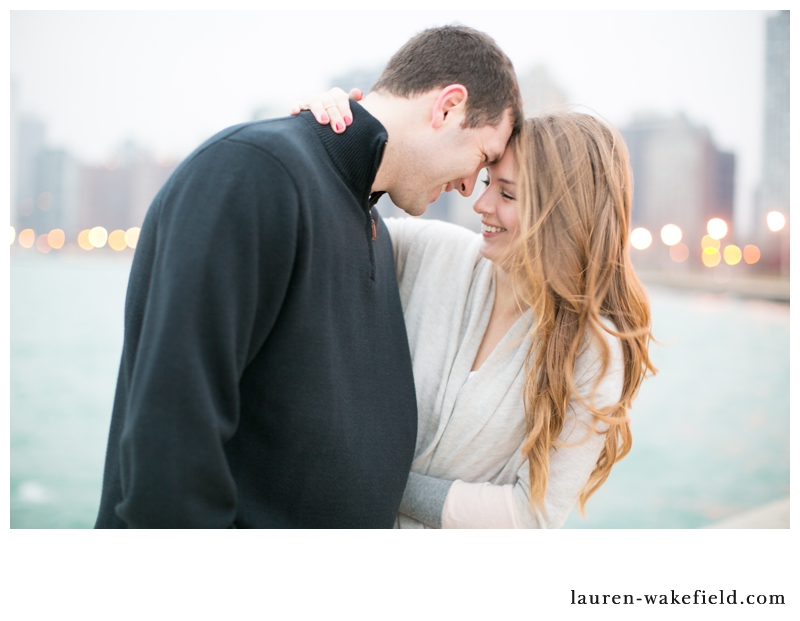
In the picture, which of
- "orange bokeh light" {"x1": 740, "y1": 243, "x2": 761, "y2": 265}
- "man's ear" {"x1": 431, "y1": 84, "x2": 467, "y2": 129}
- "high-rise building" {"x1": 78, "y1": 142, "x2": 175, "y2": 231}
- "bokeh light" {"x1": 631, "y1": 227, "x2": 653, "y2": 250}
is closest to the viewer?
"man's ear" {"x1": 431, "y1": 84, "x2": 467, "y2": 129}

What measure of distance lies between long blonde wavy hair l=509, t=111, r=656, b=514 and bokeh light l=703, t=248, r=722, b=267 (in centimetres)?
Answer: 1420

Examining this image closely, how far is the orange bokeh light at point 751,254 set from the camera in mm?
12564

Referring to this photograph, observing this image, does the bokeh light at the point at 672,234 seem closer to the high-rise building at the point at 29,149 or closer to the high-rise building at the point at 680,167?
Answer: the high-rise building at the point at 680,167

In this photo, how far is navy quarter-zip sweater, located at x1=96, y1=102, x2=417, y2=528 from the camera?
836mm

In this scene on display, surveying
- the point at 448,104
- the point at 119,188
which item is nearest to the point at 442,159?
the point at 448,104

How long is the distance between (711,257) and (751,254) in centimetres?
122

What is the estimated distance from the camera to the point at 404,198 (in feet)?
4.52

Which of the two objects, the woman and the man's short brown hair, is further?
the woman

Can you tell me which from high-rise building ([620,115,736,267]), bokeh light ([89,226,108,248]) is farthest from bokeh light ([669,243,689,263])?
bokeh light ([89,226,108,248])

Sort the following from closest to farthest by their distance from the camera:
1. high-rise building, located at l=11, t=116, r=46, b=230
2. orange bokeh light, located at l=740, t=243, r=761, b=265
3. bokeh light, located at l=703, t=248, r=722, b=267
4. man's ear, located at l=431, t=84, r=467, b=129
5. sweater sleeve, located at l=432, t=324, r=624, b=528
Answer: man's ear, located at l=431, t=84, r=467, b=129 → sweater sleeve, located at l=432, t=324, r=624, b=528 → high-rise building, located at l=11, t=116, r=46, b=230 → orange bokeh light, located at l=740, t=243, r=761, b=265 → bokeh light, located at l=703, t=248, r=722, b=267

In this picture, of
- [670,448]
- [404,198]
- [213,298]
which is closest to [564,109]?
[404,198]

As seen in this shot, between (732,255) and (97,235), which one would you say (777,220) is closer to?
(732,255)

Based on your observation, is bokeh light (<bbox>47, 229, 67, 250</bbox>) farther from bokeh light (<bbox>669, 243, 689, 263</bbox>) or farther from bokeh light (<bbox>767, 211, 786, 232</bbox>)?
bokeh light (<bbox>767, 211, 786, 232</bbox>)

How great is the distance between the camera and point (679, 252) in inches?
601
